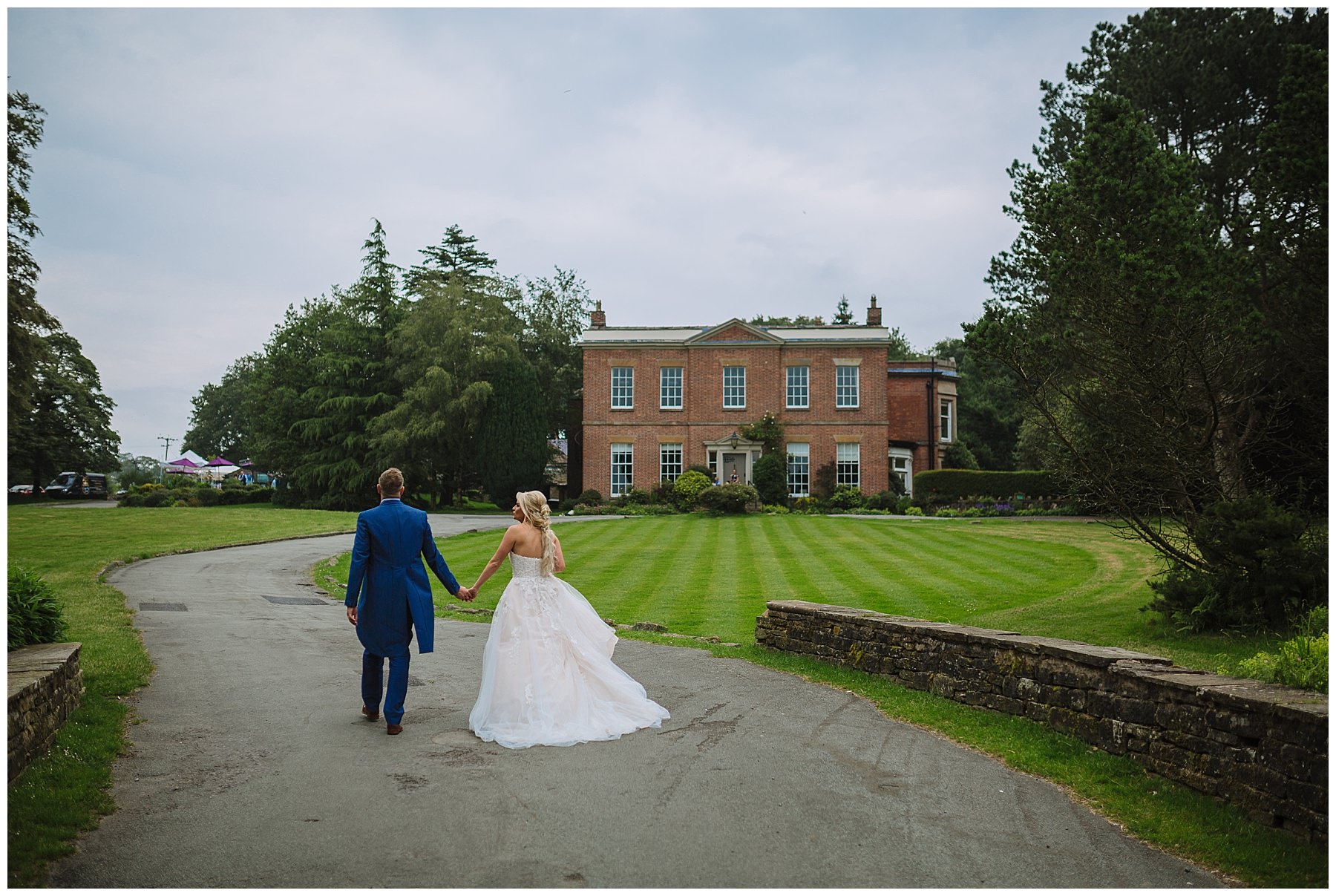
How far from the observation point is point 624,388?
45312 millimetres

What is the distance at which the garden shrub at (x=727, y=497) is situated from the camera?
3747cm

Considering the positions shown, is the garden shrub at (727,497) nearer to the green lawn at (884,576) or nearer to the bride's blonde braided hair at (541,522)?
the green lawn at (884,576)

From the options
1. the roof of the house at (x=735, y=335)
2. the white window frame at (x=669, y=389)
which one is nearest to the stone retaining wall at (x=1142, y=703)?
the white window frame at (x=669, y=389)

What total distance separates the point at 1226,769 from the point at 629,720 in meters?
4.01

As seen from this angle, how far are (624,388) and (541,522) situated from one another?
37353mm

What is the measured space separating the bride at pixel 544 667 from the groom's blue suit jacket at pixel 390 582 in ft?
1.91

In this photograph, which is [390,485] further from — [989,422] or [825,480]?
[989,422]

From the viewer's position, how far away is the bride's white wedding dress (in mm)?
7238

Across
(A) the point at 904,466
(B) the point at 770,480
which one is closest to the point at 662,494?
(B) the point at 770,480

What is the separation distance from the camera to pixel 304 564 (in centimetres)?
2316

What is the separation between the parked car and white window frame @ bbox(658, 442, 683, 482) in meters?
33.1

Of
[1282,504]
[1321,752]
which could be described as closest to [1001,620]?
[1282,504]

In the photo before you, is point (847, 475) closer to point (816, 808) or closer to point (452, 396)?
point (452, 396)

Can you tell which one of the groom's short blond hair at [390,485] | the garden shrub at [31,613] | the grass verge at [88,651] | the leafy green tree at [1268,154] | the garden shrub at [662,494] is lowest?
the grass verge at [88,651]
